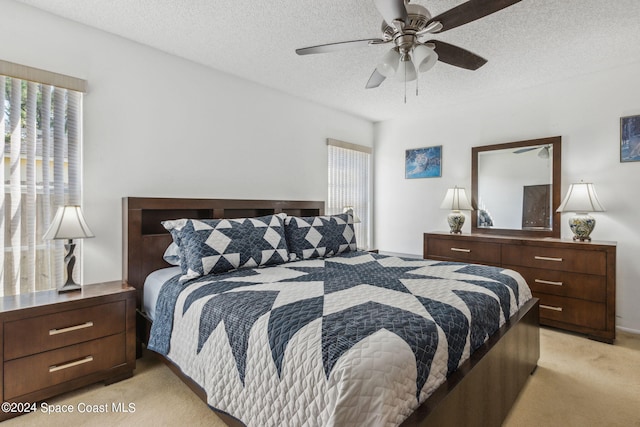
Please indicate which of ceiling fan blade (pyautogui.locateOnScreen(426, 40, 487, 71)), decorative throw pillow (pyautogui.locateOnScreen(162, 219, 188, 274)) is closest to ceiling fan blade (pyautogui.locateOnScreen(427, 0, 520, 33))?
ceiling fan blade (pyautogui.locateOnScreen(426, 40, 487, 71))

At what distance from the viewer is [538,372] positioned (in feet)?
7.32

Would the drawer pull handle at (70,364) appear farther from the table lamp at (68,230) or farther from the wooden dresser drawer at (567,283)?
the wooden dresser drawer at (567,283)

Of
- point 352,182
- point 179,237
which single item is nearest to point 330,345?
point 179,237

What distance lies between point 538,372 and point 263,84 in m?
3.43

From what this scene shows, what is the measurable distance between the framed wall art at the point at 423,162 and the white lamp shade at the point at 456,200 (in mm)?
422

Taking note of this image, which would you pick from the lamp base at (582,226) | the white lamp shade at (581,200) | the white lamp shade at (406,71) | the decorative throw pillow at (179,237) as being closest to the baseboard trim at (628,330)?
the lamp base at (582,226)

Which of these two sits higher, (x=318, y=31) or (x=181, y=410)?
(x=318, y=31)

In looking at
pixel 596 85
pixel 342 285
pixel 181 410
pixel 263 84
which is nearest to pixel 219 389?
pixel 181 410

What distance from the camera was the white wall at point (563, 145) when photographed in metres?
2.92

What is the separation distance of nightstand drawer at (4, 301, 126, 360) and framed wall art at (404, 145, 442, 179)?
3642mm

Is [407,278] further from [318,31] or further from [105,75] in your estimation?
[105,75]

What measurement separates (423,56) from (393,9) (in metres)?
0.40

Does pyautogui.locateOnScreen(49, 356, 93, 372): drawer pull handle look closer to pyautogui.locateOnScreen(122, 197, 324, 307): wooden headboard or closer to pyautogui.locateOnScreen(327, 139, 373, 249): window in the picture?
pyautogui.locateOnScreen(122, 197, 324, 307): wooden headboard

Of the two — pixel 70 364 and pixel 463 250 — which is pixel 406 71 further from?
pixel 70 364
